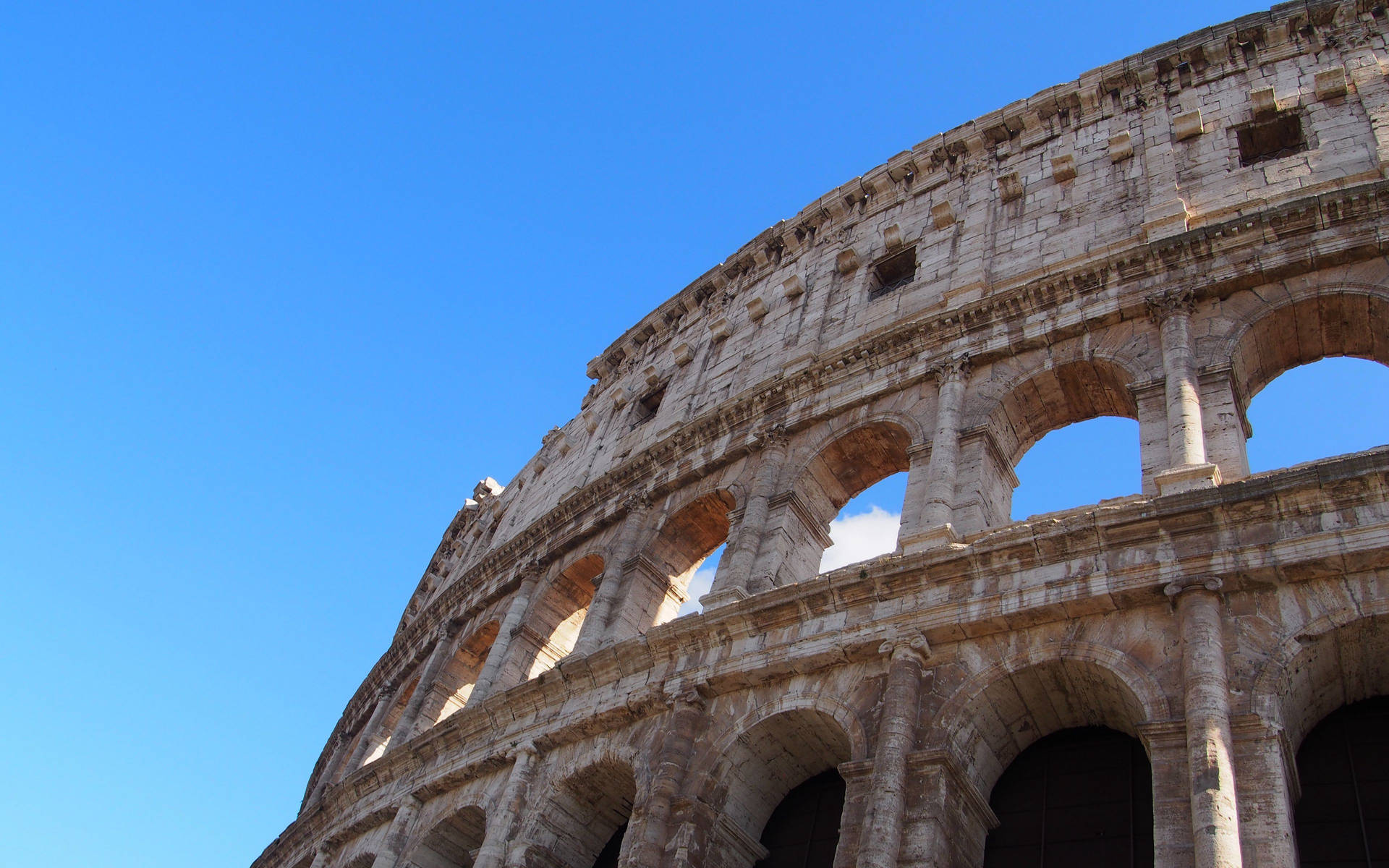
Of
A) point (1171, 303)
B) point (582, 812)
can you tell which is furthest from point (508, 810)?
point (1171, 303)

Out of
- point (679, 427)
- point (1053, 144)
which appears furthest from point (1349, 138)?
point (679, 427)

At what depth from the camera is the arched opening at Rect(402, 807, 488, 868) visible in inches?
538

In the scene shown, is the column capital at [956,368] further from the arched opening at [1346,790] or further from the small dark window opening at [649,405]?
the small dark window opening at [649,405]

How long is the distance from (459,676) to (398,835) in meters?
4.63

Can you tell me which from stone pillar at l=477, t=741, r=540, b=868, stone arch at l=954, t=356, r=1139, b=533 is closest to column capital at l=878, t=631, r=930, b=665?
stone arch at l=954, t=356, r=1139, b=533

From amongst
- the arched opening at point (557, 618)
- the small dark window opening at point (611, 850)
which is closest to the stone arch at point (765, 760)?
the small dark window opening at point (611, 850)

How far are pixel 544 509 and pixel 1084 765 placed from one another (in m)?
12.3

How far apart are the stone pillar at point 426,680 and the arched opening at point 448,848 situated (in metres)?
2.20

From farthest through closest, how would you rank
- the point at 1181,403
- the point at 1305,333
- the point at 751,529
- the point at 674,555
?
the point at 674,555 < the point at 751,529 < the point at 1305,333 < the point at 1181,403

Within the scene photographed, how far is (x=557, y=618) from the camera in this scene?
17062mm

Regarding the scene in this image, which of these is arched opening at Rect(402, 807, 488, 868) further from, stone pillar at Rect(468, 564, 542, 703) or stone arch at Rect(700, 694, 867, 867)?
stone arch at Rect(700, 694, 867, 867)

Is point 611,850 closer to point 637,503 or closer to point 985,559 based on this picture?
point 637,503

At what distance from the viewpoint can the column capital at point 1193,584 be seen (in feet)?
28.8

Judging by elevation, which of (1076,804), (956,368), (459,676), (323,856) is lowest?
(1076,804)
